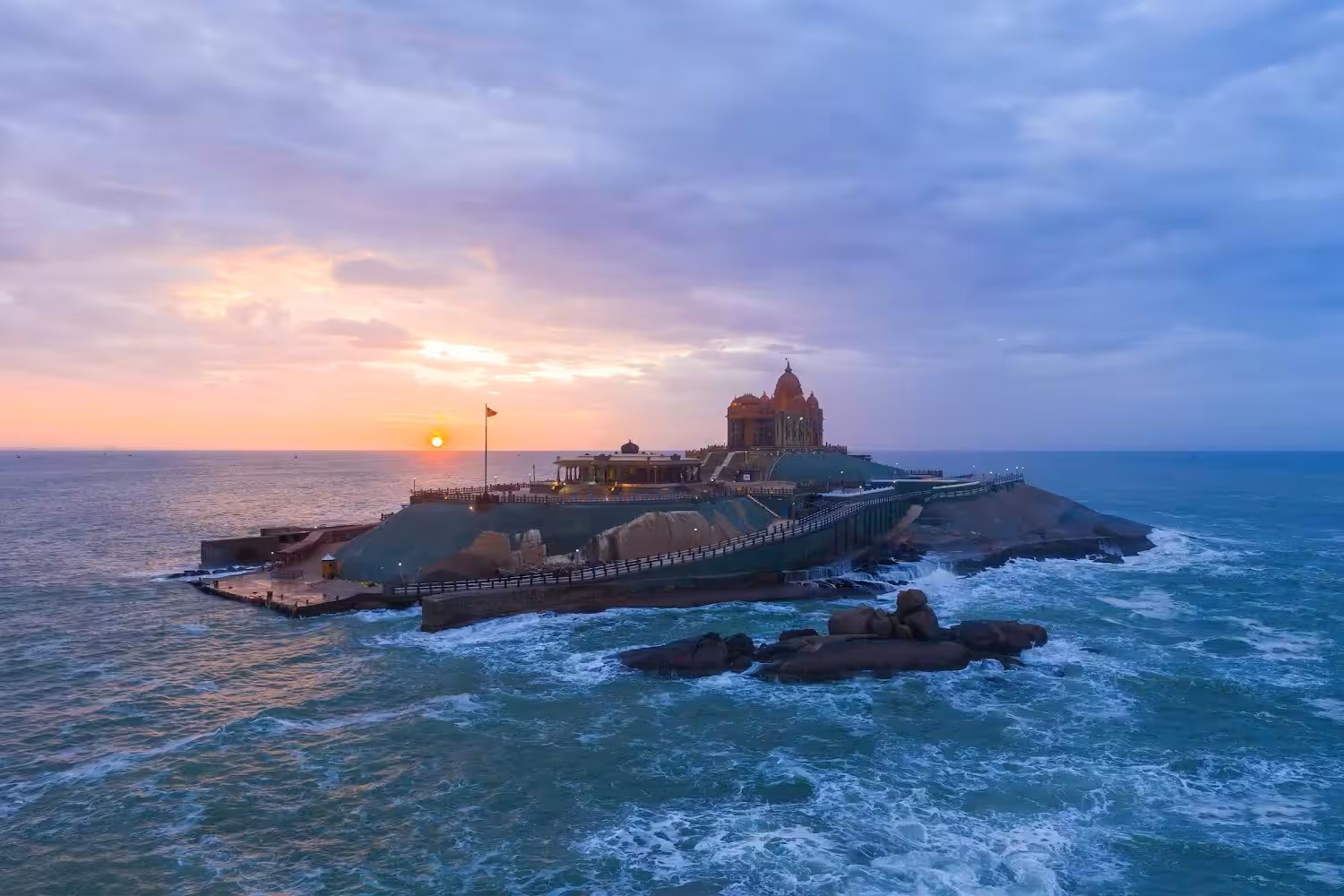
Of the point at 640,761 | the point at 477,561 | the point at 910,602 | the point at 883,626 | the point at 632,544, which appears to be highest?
the point at 632,544

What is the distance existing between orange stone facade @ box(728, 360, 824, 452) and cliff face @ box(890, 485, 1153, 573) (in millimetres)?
29697

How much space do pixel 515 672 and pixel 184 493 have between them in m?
153

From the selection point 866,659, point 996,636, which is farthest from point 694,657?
point 996,636

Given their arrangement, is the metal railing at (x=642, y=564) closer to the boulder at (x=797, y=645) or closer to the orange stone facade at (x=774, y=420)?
the boulder at (x=797, y=645)

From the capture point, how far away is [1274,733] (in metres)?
29.6

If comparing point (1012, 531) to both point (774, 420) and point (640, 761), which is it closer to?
point (774, 420)

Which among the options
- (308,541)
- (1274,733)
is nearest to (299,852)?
(1274,733)

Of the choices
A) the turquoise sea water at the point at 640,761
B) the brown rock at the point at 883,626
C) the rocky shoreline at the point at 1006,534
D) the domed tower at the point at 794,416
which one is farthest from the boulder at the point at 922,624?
the domed tower at the point at 794,416

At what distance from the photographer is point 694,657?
36.9 metres

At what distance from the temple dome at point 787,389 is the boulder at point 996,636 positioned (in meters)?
71.3

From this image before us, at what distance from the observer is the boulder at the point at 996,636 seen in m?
39.2

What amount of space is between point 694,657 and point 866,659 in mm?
7850

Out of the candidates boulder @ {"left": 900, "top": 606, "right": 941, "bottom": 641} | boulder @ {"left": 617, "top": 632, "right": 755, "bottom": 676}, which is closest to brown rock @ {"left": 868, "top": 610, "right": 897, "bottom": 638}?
boulder @ {"left": 900, "top": 606, "right": 941, "bottom": 641}

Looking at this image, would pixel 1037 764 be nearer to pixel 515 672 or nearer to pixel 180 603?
pixel 515 672
